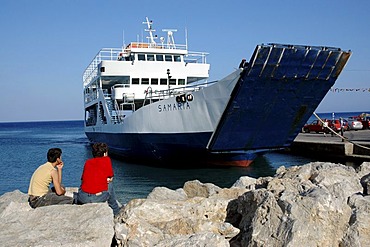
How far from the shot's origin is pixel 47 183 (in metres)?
5.97

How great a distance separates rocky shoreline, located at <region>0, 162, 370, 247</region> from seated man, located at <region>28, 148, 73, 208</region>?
36 centimetres

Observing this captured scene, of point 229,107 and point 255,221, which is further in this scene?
point 229,107

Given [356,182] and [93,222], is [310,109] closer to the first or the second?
[356,182]

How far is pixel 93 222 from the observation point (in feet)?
15.3

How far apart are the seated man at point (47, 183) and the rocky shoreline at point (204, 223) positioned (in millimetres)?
358

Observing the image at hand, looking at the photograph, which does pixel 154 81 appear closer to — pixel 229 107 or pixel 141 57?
pixel 141 57

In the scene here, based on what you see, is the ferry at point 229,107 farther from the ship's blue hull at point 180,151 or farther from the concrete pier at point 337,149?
the concrete pier at point 337,149

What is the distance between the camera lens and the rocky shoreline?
4477 mm

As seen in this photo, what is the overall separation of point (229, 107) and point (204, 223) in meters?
10.4

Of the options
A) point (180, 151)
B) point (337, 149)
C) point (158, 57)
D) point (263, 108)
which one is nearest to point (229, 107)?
point (263, 108)

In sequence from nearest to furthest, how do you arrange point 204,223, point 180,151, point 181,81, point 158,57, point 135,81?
point 204,223, point 180,151, point 135,81, point 181,81, point 158,57

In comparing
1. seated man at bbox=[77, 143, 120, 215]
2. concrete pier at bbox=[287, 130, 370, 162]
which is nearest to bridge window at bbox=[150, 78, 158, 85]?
concrete pier at bbox=[287, 130, 370, 162]

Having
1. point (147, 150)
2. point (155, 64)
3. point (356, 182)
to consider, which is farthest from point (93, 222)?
point (155, 64)

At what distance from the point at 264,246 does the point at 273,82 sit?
10.9 meters
